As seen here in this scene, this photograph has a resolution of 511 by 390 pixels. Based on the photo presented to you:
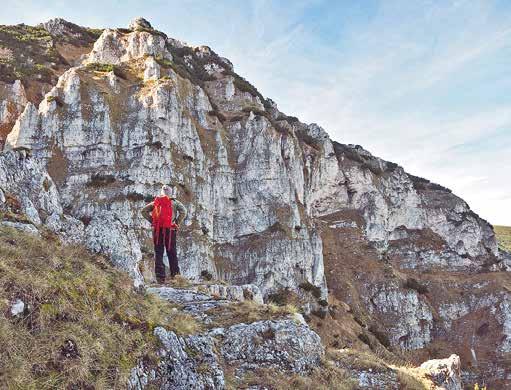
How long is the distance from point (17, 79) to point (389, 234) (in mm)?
67807

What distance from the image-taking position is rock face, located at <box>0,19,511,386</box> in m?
48.2

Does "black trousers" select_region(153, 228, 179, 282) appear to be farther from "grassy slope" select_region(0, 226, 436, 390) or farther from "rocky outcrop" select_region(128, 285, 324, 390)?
"grassy slope" select_region(0, 226, 436, 390)

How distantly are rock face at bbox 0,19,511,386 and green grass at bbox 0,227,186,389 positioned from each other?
3431 centimetres

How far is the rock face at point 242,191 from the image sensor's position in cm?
4822

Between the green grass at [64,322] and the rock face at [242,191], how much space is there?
113 ft

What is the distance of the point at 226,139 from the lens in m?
60.7

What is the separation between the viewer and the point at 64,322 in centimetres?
580

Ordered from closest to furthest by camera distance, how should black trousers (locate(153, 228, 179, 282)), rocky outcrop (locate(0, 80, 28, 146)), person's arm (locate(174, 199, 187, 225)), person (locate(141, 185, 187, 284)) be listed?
person (locate(141, 185, 187, 284)), black trousers (locate(153, 228, 179, 282)), person's arm (locate(174, 199, 187, 225)), rocky outcrop (locate(0, 80, 28, 146))

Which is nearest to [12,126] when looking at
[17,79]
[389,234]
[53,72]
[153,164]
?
[17,79]

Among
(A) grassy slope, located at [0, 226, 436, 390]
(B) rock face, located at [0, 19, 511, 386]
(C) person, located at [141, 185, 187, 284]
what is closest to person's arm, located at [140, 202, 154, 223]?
(C) person, located at [141, 185, 187, 284]

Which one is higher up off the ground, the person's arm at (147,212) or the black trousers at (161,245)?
the person's arm at (147,212)

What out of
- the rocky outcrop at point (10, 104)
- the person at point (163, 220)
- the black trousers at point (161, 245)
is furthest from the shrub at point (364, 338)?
the rocky outcrop at point (10, 104)

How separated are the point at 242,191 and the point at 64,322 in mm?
51563

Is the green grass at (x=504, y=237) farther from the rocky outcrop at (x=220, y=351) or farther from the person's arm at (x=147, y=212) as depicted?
the rocky outcrop at (x=220, y=351)
